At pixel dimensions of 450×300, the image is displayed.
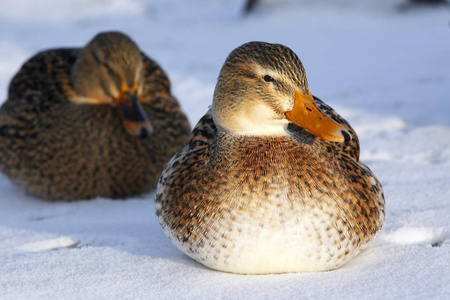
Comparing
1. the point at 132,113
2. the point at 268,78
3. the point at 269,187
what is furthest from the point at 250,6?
the point at 269,187

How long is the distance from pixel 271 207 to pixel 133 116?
213 cm

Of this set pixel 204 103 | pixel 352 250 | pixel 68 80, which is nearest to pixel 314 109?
pixel 352 250

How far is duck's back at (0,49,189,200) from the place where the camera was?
5082 mm

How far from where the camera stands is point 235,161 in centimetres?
330

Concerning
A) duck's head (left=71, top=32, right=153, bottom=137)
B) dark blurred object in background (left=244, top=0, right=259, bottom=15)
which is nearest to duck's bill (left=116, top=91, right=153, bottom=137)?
duck's head (left=71, top=32, right=153, bottom=137)

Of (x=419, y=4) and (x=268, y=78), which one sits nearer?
(x=268, y=78)

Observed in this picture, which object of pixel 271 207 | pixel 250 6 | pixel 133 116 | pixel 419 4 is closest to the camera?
pixel 271 207

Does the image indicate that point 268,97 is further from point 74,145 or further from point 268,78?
point 74,145

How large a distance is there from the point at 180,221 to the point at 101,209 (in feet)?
5.42

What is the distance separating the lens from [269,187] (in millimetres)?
3184

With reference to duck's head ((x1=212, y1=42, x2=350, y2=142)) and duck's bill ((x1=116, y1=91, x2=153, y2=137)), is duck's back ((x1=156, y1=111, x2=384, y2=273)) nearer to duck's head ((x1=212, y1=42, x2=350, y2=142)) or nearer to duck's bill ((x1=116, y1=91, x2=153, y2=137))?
duck's head ((x1=212, y1=42, x2=350, y2=142))

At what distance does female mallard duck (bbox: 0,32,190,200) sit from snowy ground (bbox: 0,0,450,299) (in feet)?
0.50

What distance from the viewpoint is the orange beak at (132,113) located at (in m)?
5.05

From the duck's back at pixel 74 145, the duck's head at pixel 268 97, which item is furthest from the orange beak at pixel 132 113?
the duck's head at pixel 268 97
